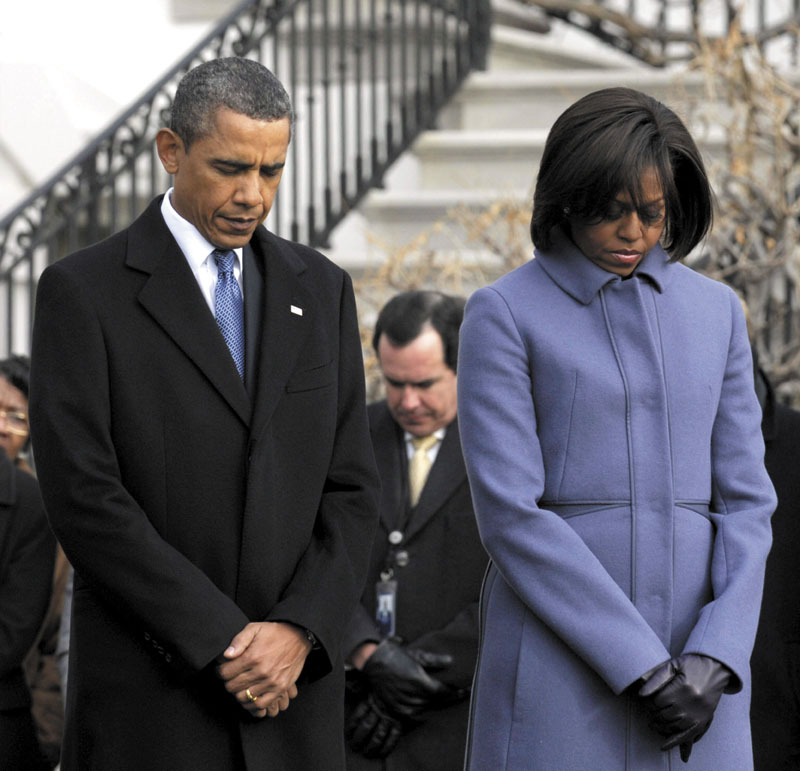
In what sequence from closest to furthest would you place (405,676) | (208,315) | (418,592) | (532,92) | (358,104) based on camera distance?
(208,315), (405,676), (418,592), (358,104), (532,92)

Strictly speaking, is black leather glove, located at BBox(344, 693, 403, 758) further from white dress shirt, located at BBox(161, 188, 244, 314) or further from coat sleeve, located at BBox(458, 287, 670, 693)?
white dress shirt, located at BBox(161, 188, 244, 314)

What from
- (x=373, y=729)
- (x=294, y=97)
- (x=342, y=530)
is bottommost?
(x=373, y=729)

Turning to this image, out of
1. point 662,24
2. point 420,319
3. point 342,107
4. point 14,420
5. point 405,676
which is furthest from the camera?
point 662,24

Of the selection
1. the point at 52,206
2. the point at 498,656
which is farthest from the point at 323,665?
the point at 52,206

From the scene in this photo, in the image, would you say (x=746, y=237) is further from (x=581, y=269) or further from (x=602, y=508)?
(x=602, y=508)

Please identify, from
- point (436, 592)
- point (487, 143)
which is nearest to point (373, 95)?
point (487, 143)

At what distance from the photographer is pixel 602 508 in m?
2.96

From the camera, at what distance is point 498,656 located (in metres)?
2.99

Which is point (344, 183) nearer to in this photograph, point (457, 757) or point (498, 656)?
point (457, 757)

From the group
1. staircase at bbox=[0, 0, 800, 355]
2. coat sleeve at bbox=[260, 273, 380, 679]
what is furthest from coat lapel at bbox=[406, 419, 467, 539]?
staircase at bbox=[0, 0, 800, 355]

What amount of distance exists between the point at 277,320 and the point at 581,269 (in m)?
0.57

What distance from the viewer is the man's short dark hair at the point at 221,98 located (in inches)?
118

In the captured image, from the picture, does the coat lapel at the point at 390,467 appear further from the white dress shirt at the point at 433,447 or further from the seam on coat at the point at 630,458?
the seam on coat at the point at 630,458

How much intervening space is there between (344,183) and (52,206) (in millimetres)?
1557
